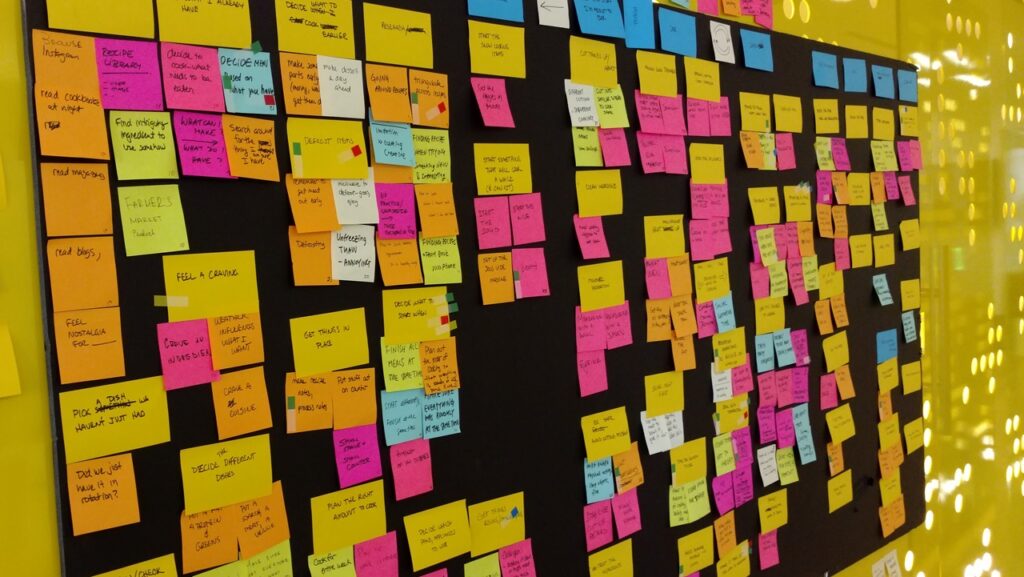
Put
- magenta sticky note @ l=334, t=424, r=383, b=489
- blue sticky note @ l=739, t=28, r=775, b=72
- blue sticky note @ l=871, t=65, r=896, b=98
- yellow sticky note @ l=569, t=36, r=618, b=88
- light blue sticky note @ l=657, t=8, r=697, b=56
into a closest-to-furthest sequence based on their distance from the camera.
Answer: magenta sticky note @ l=334, t=424, r=383, b=489 < yellow sticky note @ l=569, t=36, r=618, b=88 < light blue sticky note @ l=657, t=8, r=697, b=56 < blue sticky note @ l=739, t=28, r=775, b=72 < blue sticky note @ l=871, t=65, r=896, b=98

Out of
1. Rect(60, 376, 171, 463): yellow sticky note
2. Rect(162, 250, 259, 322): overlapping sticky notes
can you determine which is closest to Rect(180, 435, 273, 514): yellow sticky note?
Rect(60, 376, 171, 463): yellow sticky note

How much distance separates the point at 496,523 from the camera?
3.85 feet

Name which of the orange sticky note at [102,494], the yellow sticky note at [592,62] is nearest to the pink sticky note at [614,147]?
the yellow sticky note at [592,62]

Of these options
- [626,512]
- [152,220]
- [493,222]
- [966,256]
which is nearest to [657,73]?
[493,222]

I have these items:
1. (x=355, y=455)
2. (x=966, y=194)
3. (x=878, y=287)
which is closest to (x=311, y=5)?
(x=355, y=455)

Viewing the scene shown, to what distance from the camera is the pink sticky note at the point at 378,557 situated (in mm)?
1041

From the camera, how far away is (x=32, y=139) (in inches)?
31.4

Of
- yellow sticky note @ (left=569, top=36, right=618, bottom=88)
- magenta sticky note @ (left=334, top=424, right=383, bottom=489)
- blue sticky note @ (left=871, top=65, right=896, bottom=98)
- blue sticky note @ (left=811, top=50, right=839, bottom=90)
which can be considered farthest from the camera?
blue sticky note @ (left=871, top=65, right=896, bottom=98)

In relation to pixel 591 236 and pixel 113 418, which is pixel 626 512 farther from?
pixel 113 418

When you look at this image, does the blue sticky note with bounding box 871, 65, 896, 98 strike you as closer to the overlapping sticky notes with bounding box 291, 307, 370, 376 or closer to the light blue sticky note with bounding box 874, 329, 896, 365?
the light blue sticky note with bounding box 874, 329, 896, 365

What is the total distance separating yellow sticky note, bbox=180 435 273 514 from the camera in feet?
2.95

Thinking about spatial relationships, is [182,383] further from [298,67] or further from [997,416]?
[997,416]

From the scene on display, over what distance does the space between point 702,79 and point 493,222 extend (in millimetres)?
561

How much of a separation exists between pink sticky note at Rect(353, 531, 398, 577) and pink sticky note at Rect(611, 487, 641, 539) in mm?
419
